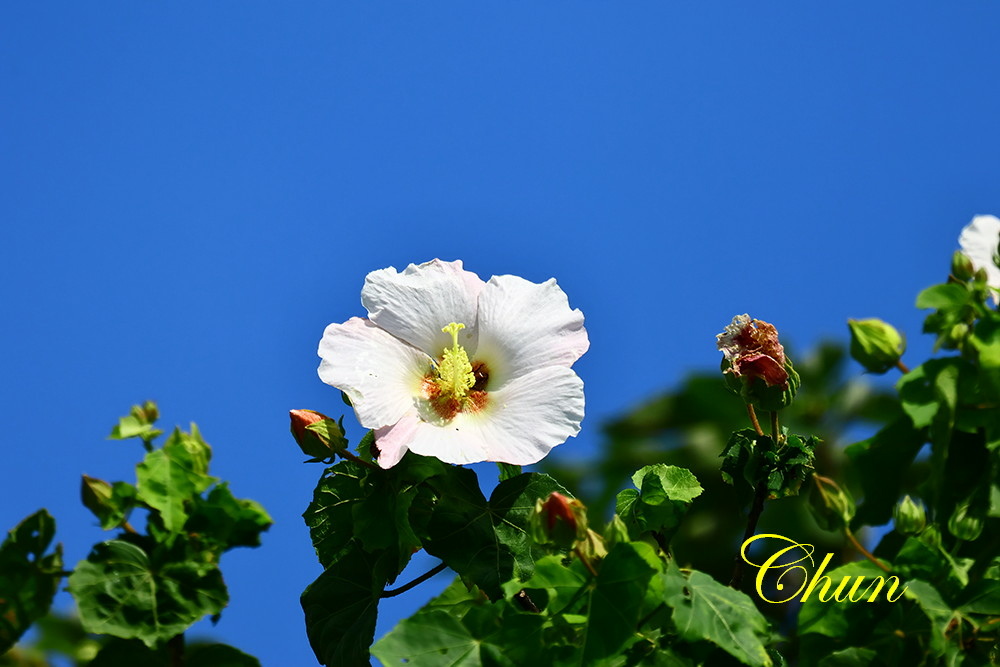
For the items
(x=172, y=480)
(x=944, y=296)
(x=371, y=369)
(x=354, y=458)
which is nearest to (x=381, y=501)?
(x=354, y=458)

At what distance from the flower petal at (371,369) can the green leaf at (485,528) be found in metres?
0.15

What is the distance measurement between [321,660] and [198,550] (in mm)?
524

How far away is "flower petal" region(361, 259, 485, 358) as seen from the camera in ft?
6.18

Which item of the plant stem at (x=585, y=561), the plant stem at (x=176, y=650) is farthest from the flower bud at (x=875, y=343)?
the plant stem at (x=176, y=650)

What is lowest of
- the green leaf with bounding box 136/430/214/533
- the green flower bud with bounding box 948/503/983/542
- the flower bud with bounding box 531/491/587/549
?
the green flower bud with bounding box 948/503/983/542

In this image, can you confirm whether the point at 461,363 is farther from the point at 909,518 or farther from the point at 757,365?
the point at 909,518

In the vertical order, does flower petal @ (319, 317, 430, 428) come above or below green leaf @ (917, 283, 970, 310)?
above

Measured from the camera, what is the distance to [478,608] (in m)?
1.59

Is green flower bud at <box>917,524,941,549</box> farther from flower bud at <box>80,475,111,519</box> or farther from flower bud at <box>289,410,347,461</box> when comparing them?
flower bud at <box>80,475,111,519</box>

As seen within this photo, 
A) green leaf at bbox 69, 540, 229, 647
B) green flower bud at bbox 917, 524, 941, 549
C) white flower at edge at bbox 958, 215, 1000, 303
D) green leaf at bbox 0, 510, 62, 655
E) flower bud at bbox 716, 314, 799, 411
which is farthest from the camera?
green leaf at bbox 0, 510, 62, 655

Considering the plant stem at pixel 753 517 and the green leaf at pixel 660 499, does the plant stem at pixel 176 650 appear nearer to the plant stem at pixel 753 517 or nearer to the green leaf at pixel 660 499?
the green leaf at pixel 660 499

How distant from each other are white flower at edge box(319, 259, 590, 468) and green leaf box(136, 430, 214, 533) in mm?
652

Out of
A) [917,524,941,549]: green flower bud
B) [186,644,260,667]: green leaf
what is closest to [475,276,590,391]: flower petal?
[917,524,941,549]: green flower bud

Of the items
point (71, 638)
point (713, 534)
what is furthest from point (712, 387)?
point (71, 638)
